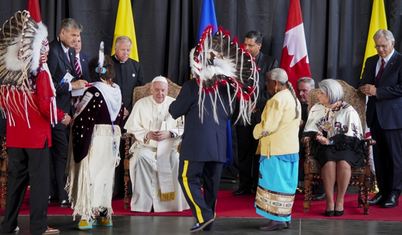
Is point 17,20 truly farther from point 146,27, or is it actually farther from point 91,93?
point 146,27

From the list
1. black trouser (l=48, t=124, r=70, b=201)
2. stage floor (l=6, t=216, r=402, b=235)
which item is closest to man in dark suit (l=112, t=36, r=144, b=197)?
black trouser (l=48, t=124, r=70, b=201)

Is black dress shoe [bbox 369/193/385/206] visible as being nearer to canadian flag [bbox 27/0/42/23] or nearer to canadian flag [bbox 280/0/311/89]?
canadian flag [bbox 280/0/311/89]

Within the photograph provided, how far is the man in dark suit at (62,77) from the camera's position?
4801 millimetres

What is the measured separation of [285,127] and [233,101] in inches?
17.4

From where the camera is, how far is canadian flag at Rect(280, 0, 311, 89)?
20.2ft

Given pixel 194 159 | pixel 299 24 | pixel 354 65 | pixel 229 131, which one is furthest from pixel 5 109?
pixel 354 65

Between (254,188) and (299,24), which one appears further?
(299,24)

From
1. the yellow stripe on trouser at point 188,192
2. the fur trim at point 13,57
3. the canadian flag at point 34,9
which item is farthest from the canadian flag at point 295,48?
the fur trim at point 13,57

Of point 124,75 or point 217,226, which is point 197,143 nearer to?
point 217,226

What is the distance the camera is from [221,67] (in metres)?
3.96

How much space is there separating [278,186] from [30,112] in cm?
190

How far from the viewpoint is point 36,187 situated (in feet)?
12.2

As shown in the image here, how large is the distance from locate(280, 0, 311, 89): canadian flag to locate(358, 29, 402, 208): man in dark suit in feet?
3.41

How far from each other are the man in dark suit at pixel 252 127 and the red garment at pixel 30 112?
2436mm
